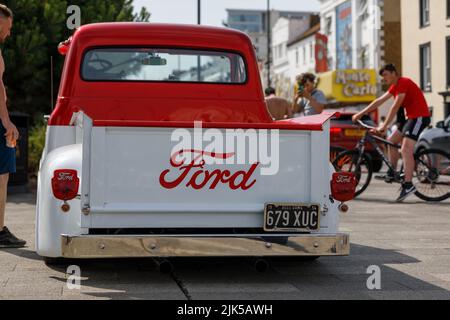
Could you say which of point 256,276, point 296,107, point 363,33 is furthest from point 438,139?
point 363,33

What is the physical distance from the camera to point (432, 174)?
12.3 metres

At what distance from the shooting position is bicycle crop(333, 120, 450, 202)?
12.3 metres

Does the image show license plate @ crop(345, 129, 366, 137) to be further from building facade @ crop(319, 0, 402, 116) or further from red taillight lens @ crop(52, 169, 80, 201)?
building facade @ crop(319, 0, 402, 116)

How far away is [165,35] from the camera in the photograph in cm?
762

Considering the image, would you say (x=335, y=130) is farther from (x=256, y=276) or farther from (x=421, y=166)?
(x=256, y=276)

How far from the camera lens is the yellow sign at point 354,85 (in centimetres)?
4569

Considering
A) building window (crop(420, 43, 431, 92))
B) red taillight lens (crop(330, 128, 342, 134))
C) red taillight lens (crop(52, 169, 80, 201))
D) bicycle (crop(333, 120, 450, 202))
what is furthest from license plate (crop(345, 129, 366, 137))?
building window (crop(420, 43, 431, 92))

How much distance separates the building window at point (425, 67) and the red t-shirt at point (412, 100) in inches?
1068

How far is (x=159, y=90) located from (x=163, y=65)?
303mm

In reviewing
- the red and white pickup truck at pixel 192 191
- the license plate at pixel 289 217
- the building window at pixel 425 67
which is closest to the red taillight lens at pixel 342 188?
the red and white pickup truck at pixel 192 191

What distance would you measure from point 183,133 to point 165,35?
235 cm

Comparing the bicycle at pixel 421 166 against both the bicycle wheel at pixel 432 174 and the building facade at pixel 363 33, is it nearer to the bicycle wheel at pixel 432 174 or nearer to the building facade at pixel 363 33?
the bicycle wheel at pixel 432 174

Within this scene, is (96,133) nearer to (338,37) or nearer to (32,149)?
(32,149)
